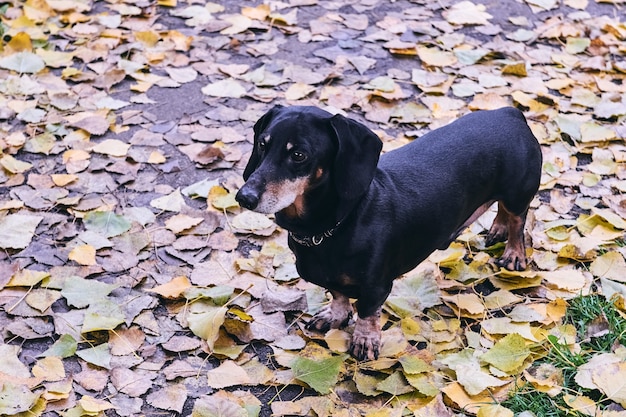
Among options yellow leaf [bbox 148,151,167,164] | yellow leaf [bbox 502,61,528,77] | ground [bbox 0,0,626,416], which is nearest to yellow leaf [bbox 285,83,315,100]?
ground [bbox 0,0,626,416]

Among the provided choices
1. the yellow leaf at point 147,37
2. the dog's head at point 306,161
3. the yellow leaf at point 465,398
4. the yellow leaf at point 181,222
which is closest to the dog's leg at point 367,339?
the yellow leaf at point 465,398

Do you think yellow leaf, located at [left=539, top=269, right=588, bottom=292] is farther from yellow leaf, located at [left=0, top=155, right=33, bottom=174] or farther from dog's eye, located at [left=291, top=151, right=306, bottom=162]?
yellow leaf, located at [left=0, top=155, right=33, bottom=174]

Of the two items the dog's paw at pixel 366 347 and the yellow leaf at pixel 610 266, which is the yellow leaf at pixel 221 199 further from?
the yellow leaf at pixel 610 266

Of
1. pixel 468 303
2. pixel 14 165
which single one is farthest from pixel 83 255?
pixel 468 303

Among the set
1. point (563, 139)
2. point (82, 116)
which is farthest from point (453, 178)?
point (82, 116)

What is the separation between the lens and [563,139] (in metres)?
4.48

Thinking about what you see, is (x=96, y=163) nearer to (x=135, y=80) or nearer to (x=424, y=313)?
(x=135, y=80)

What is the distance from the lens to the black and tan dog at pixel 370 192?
2.74m

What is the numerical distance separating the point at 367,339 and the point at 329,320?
231 mm

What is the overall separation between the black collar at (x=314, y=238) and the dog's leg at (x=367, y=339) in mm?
402

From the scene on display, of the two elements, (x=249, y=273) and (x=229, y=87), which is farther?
(x=229, y=87)

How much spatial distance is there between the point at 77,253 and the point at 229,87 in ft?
5.68

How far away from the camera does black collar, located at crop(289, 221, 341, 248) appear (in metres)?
2.86

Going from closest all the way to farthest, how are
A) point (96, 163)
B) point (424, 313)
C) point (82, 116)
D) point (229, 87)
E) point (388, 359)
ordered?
point (388, 359), point (424, 313), point (96, 163), point (82, 116), point (229, 87)
